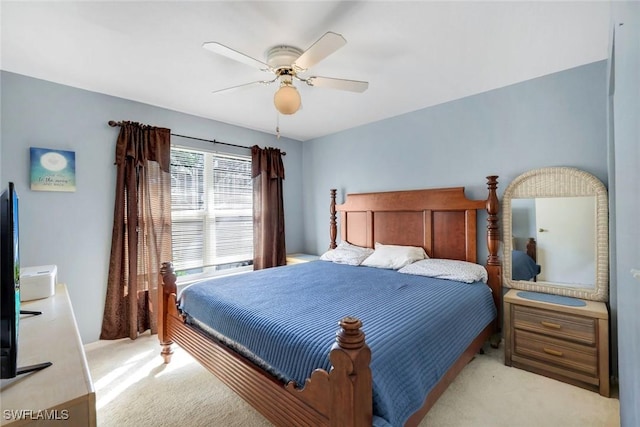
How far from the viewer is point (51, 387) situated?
93 cm

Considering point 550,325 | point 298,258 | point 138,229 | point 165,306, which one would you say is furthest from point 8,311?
point 298,258

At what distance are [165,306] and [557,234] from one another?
349cm

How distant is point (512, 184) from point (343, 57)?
1917 mm

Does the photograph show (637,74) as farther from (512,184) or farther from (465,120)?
(465,120)

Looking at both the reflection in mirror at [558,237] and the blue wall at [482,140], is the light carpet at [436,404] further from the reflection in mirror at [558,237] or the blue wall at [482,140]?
the blue wall at [482,140]

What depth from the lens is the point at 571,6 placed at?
1.64 metres

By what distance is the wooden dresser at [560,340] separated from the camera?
77.5 inches

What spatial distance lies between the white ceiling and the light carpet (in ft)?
8.12

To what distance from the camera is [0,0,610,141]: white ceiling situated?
1.65 m

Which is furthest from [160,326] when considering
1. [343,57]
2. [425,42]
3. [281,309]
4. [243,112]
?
[425,42]

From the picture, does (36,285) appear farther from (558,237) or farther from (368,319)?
(558,237)

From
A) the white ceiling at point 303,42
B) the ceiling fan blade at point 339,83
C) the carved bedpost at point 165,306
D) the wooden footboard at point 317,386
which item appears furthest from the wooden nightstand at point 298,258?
the ceiling fan blade at point 339,83

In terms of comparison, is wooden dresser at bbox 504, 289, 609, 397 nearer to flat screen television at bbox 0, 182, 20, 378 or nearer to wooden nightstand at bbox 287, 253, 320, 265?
wooden nightstand at bbox 287, 253, 320, 265

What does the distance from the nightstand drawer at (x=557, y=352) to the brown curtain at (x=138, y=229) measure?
11.5ft
